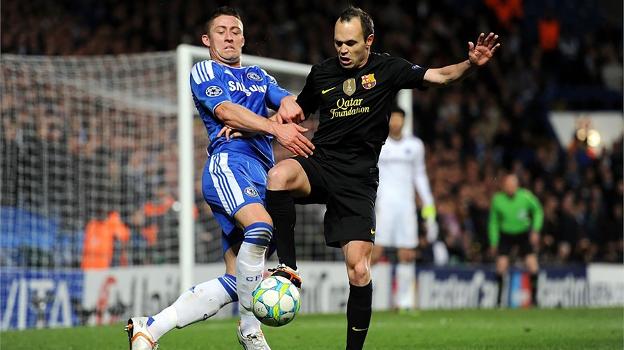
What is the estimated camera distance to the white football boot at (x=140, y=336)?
672cm

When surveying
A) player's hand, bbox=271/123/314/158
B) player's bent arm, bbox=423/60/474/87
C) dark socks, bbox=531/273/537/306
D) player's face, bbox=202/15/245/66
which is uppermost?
player's face, bbox=202/15/245/66

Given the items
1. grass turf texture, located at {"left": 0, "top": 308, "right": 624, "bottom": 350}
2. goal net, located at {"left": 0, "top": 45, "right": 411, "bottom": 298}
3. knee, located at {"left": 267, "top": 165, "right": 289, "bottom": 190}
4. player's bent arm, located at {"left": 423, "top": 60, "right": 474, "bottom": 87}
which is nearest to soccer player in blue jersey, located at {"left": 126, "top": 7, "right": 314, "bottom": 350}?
knee, located at {"left": 267, "top": 165, "right": 289, "bottom": 190}

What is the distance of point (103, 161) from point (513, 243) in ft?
19.8

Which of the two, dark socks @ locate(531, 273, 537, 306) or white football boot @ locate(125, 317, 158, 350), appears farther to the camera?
dark socks @ locate(531, 273, 537, 306)

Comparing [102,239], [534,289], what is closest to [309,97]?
[102,239]

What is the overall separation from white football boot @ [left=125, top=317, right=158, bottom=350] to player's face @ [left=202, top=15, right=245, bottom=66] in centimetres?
169

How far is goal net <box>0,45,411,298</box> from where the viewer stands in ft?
41.3

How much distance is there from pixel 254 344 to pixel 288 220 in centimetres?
79

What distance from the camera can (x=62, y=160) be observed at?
525 inches

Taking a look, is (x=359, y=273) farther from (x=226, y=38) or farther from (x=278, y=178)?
(x=226, y=38)

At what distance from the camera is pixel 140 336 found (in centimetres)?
673

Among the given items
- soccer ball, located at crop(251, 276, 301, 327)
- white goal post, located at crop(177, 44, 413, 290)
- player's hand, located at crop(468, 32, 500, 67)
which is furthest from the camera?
white goal post, located at crop(177, 44, 413, 290)

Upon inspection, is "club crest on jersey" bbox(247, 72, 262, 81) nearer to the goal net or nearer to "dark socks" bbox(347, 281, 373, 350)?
"dark socks" bbox(347, 281, 373, 350)

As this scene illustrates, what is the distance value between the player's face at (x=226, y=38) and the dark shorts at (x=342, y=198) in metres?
0.77
